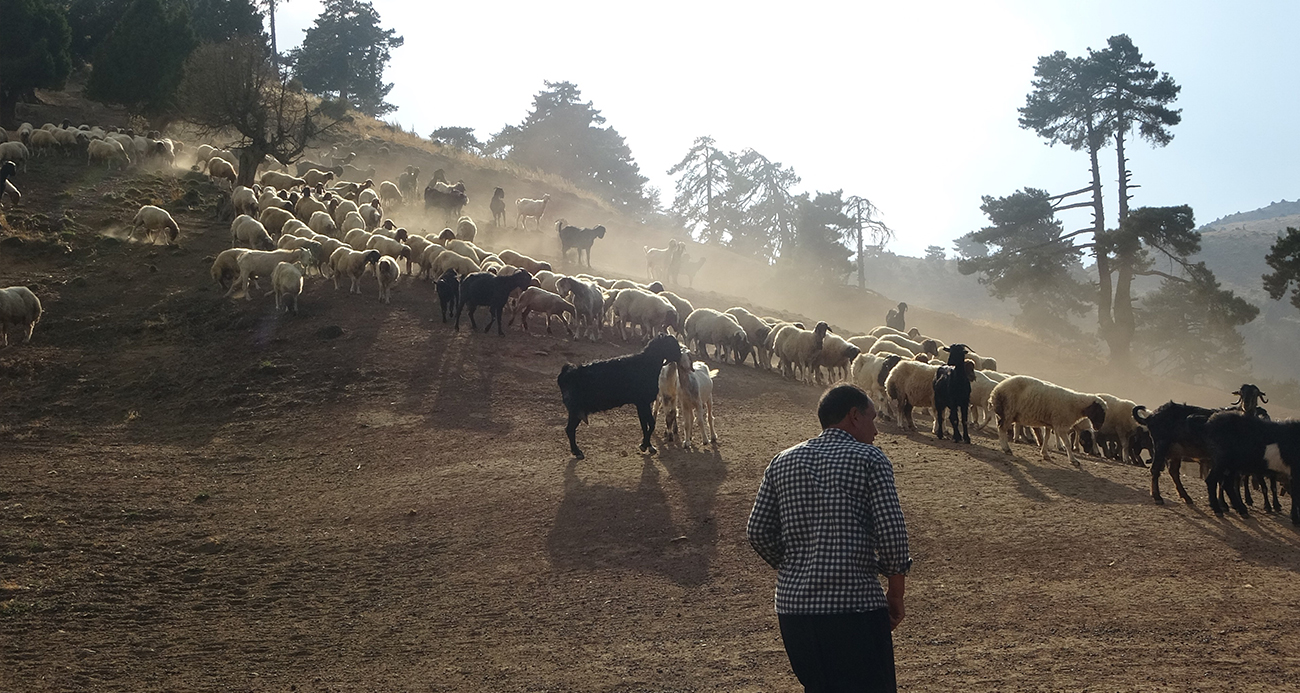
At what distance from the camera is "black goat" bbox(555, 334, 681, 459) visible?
13.7 m

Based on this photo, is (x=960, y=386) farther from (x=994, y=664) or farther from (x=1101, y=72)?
(x=1101, y=72)

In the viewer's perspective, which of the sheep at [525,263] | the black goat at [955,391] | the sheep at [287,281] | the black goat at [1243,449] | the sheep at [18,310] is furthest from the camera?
the sheep at [525,263]

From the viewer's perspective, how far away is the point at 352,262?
901 inches

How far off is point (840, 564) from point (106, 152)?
35640 millimetres

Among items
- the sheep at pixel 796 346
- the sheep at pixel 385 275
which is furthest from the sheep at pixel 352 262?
the sheep at pixel 796 346

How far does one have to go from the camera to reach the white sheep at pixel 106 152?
32.9 metres

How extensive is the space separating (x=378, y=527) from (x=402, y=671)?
363 centimetres

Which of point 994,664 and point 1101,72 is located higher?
point 1101,72

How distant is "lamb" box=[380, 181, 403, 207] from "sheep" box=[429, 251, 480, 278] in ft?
46.7

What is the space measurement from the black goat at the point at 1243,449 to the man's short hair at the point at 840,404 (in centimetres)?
844

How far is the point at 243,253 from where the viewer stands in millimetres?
21969

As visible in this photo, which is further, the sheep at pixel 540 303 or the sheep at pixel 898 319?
the sheep at pixel 898 319

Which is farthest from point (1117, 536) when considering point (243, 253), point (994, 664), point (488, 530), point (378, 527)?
point (243, 253)

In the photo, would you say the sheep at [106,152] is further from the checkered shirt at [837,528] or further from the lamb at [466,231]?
the checkered shirt at [837,528]
